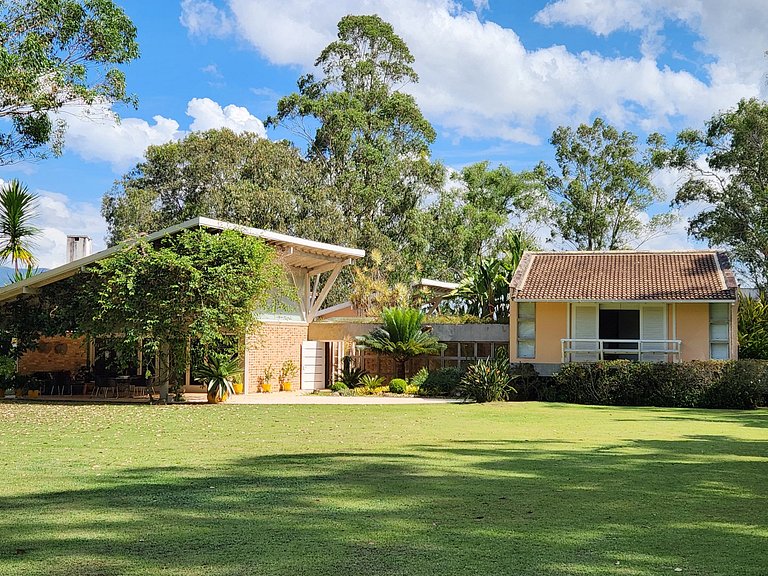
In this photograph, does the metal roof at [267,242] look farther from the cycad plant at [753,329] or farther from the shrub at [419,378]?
the cycad plant at [753,329]

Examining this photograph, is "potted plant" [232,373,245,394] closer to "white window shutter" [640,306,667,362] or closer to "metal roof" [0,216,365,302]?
"metal roof" [0,216,365,302]

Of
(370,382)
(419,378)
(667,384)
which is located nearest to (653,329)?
(667,384)

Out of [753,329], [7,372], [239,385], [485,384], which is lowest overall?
[239,385]

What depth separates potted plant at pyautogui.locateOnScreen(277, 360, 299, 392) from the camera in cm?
2788

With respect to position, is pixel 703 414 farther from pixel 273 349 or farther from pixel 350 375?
pixel 273 349

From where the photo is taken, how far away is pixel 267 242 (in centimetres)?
2580

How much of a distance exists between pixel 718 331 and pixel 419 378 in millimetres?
9188

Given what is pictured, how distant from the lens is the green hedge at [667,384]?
22.0 m

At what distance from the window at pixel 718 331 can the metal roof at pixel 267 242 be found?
11516 millimetres

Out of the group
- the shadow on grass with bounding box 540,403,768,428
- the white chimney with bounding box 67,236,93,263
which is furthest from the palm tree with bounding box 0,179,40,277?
the shadow on grass with bounding box 540,403,768,428

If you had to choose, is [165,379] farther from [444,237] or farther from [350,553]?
[444,237]

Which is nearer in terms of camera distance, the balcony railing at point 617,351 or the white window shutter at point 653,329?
the balcony railing at point 617,351

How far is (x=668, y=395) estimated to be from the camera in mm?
22641

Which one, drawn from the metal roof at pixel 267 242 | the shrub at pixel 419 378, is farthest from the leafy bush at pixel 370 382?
the metal roof at pixel 267 242
